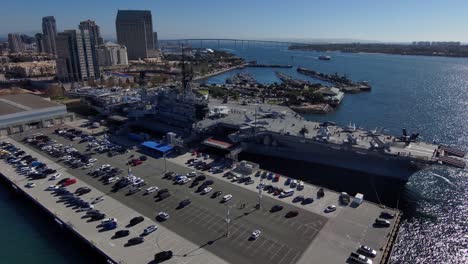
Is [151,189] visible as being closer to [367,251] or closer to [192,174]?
[192,174]

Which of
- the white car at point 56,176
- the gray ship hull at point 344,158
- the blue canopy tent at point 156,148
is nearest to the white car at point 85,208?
the white car at point 56,176

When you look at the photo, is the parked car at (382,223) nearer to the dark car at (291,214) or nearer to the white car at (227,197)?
the dark car at (291,214)

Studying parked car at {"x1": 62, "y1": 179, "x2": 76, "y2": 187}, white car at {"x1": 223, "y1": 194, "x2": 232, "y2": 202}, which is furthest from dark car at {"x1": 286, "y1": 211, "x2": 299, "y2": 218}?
parked car at {"x1": 62, "y1": 179, "x2": 76, "y2": 187}

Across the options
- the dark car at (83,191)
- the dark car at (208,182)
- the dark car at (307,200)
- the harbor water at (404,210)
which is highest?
the dark car at (307,200)

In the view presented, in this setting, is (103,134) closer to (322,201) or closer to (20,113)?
(20,113)

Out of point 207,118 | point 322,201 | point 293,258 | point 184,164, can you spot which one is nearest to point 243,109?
point 207,118

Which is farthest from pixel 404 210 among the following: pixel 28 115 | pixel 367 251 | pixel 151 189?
pixel 28 115
